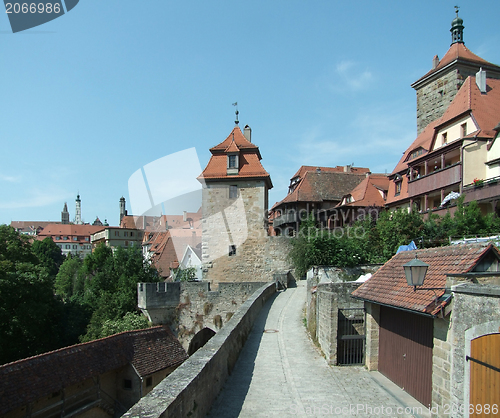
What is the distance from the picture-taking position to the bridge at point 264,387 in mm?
5043

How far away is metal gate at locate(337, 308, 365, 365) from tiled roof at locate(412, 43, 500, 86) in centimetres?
2811

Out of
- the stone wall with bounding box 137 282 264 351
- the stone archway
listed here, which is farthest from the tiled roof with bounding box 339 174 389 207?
the stone archway

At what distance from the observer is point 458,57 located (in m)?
29.9

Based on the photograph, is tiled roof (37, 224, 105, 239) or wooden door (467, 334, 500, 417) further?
tiled roof (37, 224, 105, 239)

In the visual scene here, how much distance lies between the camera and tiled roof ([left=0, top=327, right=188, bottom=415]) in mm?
12930

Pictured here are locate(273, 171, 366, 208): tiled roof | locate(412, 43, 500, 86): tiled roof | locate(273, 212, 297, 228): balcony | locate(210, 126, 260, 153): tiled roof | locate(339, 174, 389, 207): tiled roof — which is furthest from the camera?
locate(273, 171, 366, 208): tiled roof

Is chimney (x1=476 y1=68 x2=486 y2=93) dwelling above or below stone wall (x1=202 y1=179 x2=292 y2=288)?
above

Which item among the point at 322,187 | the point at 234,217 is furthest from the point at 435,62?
the point at 234,217

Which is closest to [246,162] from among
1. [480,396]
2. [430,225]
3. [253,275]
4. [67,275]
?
[253,275]

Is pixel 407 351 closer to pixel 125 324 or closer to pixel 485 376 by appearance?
pixel 485 376

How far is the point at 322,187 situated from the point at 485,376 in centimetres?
3392

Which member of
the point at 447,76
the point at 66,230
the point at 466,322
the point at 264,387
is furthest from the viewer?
the point at 66,230

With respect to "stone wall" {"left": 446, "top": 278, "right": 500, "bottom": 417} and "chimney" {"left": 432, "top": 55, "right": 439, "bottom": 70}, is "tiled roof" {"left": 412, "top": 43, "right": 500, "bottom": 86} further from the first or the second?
"stone wall" {"left": 446, "top": 278, "right": 500, "bottom": 417}

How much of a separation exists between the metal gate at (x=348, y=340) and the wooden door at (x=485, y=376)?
4475mm
